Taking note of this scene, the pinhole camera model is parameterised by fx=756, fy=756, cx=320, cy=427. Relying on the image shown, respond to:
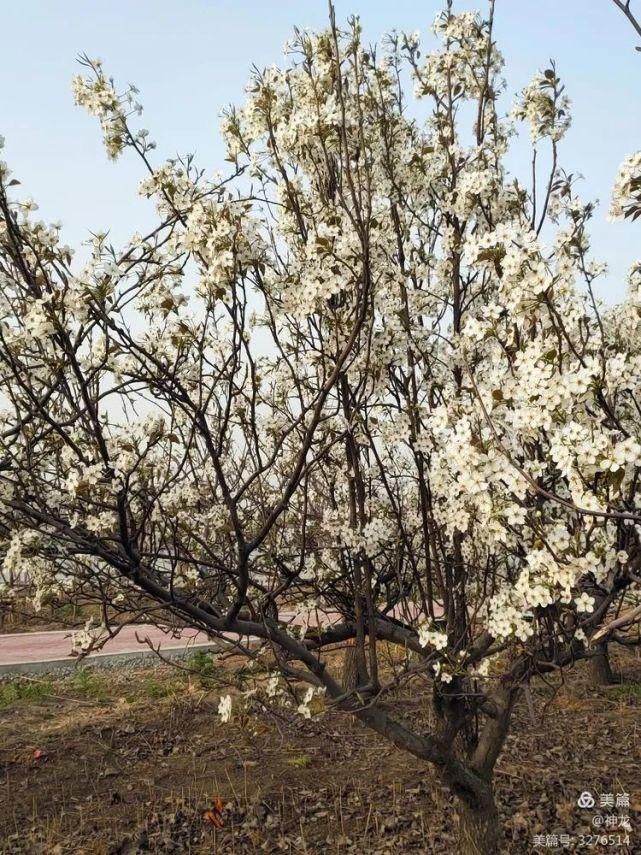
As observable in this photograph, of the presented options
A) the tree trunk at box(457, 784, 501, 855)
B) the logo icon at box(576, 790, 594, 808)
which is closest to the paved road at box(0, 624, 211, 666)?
the logo icon at box(576, 790, 594, 808)

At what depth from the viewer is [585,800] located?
5.18 meters

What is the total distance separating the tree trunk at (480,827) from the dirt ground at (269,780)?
0.42m

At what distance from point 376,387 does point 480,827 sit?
8.21 feet

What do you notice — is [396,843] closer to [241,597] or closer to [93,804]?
[93,804]

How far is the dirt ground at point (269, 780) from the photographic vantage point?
477 cm

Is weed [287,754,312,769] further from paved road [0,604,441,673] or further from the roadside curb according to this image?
the roadside curb

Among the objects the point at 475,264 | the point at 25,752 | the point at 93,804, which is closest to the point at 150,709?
the point at 25,752

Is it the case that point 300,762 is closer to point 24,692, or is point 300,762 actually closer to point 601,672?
point 24,692

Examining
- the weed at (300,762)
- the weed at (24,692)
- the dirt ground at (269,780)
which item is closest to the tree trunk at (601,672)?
the dirt ground at (269,780)

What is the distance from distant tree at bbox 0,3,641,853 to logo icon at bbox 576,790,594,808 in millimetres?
1114

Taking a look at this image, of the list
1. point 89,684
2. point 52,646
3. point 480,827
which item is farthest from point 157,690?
point 480,827

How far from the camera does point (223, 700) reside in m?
3.00

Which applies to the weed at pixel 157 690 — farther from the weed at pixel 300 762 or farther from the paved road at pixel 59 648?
the weed at pixel 300 762

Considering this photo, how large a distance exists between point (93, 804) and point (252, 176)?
4.42 metres
